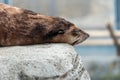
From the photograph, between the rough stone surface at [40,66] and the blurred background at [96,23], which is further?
the blurred background at [96,23]

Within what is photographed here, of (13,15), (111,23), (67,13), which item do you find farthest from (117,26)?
(13,15)

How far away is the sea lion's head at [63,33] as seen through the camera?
2.00 metres

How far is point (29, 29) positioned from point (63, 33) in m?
0.12

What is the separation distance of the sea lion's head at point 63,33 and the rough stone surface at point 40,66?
0.10 metres

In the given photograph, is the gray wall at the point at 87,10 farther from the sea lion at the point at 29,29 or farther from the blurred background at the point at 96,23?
the sea lion at the point at 29,29

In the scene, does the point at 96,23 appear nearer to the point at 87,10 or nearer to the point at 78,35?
the point at 87,10

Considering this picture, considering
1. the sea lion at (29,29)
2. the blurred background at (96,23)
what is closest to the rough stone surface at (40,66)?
the sea lion at (29,29)

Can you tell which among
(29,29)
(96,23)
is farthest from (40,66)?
(96,23)

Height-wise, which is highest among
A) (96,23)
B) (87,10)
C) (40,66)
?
(40,66)

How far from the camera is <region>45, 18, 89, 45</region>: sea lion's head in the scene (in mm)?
1998

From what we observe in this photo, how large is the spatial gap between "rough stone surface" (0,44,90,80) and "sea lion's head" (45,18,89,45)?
105 mm

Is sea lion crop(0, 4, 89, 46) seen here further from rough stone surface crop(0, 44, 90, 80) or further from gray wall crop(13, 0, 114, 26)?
gray wall crop(13, 0, 114, 26)

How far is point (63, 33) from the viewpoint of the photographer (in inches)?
79.2

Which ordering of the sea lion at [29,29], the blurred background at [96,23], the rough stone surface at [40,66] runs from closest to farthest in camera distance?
1. the rough stone surface at [40,66]
2. the sea lion at [29,29]
3. the blurred background at [96,23]
